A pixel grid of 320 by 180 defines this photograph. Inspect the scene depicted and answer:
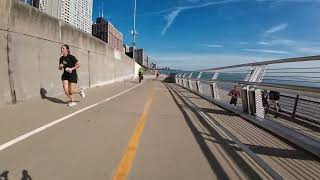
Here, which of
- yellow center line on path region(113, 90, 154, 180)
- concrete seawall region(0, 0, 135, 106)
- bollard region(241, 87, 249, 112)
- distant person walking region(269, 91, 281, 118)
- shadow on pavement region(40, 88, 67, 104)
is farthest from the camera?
distant person walking region(269, 91, 281, 118)

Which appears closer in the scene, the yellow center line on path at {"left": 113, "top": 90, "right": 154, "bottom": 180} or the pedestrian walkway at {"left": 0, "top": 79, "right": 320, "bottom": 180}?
the yellow center line on path at {"left": 113, "top": 90, "right": 154, "bottom": 180}

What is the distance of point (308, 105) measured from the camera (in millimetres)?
16375

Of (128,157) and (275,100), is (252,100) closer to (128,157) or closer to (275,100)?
(128,157)

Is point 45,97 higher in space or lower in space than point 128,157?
higher

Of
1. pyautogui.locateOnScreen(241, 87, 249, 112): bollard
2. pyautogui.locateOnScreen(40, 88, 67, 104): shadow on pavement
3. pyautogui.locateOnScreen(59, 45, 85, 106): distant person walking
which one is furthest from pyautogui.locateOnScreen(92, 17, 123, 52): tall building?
pyautogui.locateOnScreen(241, 87, 249, 112): bollard

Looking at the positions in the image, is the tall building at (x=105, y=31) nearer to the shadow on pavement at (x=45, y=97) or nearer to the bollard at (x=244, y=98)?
the shadow on pavement at (x=45, y=97)

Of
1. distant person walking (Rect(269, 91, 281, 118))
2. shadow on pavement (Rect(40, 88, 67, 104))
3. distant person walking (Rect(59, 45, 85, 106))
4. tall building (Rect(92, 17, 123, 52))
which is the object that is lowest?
distant person walking (Rect(269, 91, 281, 118))

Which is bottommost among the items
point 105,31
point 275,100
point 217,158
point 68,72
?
point 275,100

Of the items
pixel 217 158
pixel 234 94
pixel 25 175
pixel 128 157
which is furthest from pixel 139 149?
pixel 234 94

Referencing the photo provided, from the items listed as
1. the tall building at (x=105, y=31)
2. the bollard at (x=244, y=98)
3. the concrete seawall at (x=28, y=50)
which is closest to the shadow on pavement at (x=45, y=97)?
the concrete seawall at (x=28, y=50)

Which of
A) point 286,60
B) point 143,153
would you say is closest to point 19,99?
point 143,153

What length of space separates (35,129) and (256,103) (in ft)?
18.6

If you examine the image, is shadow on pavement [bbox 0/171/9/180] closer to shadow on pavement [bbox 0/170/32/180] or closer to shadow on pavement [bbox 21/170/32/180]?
shadow on pavement [bbox 0/170/32/180]

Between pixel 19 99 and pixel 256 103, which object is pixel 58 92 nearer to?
pixel 19 99
